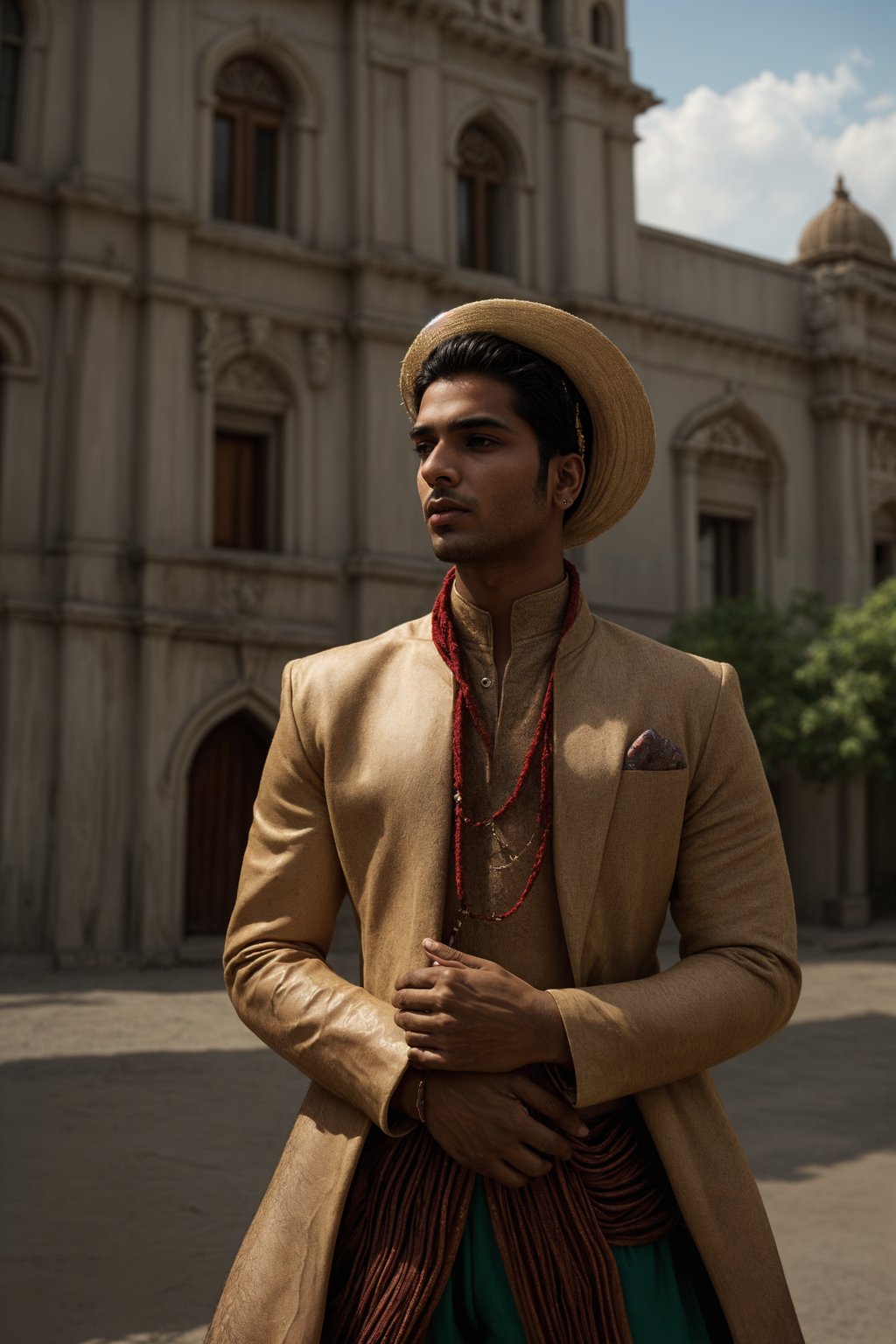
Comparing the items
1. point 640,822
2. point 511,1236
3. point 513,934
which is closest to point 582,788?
point 640,822

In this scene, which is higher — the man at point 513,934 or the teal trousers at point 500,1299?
the man at point 513,934

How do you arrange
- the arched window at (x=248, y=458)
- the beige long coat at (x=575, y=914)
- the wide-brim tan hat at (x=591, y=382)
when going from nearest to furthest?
the beige long coat at (x=575, y=914) → the wide-brim tan hat at (x=591, y=382) → the arched window at (x=248, y=458)

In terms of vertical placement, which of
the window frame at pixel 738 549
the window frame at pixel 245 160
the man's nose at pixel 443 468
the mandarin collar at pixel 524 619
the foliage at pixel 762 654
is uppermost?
the window frame at pixel 245 160

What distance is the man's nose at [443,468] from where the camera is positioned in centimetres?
177

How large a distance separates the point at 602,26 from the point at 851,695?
33.2 ft

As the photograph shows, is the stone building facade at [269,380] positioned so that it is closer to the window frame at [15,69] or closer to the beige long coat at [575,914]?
the window frame at [15,69]

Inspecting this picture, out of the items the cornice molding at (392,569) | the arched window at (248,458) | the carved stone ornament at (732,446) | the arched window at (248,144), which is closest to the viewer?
the cornice molding at (392,569)

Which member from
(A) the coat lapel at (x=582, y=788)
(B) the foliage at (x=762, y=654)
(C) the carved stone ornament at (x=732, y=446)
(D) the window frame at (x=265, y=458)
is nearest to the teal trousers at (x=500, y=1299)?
(A) the coat lapel at (x=582, y=788)

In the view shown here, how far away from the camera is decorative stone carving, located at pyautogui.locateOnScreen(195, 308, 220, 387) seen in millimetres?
14438

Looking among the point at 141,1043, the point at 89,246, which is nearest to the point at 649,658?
the point at 141,1043

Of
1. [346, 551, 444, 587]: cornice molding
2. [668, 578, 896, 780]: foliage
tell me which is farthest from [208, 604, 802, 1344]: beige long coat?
[668, 578, 896, 780]: foliage

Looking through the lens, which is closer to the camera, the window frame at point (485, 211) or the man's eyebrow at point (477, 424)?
the man's eyebrow at point (477, 424)

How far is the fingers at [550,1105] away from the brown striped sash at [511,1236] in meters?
0.07

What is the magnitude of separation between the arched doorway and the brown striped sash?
489 inches
